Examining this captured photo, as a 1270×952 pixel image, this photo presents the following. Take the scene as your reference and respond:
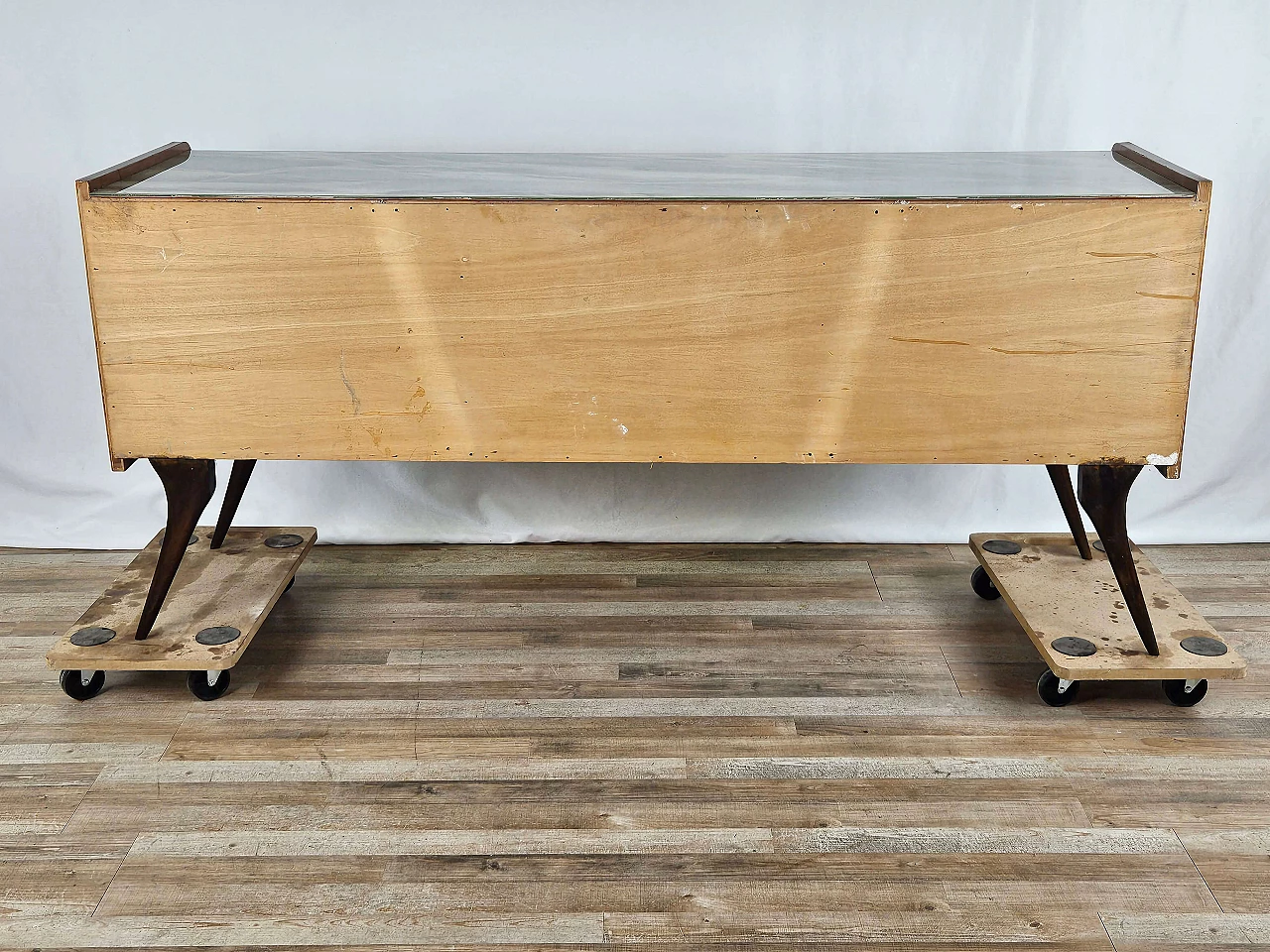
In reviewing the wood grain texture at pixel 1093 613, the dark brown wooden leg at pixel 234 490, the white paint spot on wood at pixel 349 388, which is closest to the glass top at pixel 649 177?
the white paint spot on wood at pixel 349 388

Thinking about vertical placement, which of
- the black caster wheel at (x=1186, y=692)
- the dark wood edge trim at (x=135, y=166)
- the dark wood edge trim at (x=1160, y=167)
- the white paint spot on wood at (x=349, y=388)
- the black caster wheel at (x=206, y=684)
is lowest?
the black caster wheel at (x=1186, y=692)

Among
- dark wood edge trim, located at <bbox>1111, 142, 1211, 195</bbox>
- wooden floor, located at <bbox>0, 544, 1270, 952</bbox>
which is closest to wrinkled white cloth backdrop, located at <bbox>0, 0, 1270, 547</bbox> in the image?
dark wood edge trim, located at <bbox>1111, 142, 1211, 195</bbox>

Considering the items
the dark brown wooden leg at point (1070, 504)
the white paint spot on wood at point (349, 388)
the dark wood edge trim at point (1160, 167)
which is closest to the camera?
the dark wood edge trim at point (1160, 167)

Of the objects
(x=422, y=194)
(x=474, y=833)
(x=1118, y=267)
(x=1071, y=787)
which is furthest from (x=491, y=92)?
(x=1071, y=787)

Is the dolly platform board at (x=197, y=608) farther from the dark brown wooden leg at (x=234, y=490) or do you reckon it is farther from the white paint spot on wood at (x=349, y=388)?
the white paint spot on wood at (x=349, y=388)

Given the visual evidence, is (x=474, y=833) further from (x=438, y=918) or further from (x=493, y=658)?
(x=493, y=658)

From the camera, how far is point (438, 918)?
1455mm

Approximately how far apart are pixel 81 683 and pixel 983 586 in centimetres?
163

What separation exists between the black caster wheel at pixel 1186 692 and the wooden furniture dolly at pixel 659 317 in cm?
8

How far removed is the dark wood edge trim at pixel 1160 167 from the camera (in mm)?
1644

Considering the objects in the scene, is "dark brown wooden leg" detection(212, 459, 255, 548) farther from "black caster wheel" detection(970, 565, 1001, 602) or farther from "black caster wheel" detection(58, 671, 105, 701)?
"black caster wheel" detection(970, 565, 1001, 602)

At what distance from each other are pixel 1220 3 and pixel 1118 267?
103cm

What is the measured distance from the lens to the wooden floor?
1.46 metres

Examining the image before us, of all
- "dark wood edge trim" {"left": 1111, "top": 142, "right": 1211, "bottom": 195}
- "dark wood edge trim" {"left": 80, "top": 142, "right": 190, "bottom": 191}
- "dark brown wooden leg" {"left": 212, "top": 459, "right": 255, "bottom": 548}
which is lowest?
"dark brown wooden leg" {"left": 212, "top": 459, "right": 255, "bottom": 548}
